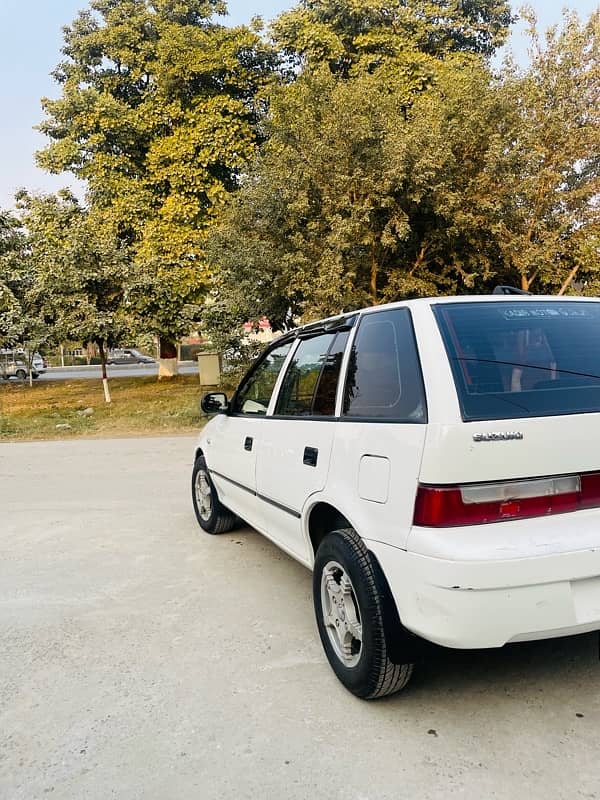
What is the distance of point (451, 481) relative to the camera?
2.30 m

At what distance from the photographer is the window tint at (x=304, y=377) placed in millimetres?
3492

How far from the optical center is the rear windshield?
96.3 inches

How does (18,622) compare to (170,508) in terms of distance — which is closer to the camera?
(18,622)

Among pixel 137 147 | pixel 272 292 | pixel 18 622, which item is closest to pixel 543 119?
pixel 272 292

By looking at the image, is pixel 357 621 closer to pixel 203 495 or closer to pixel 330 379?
pixel 330 379

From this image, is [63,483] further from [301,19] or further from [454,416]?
[301,19]

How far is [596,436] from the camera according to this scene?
2.45 m

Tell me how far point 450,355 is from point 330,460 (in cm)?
81

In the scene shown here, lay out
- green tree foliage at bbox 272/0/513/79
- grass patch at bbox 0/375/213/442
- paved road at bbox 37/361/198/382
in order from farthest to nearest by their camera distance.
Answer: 1. paved road at bbox 37/361/198/382
2. green tree foliage at bbox 272/0/513/79
3. grass patch at bbox 0/375/213/442

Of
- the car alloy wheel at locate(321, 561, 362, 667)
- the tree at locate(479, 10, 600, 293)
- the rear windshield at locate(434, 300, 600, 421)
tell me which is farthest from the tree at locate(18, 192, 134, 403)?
the rear windshield at locate(434, 300, 600, 421)

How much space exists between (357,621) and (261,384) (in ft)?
6.53

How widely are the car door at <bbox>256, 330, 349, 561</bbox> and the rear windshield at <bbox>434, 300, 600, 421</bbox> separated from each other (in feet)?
2.52

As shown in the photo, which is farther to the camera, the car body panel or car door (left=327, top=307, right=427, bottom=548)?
car door (left=327, top=307, right=427, bottom=548)

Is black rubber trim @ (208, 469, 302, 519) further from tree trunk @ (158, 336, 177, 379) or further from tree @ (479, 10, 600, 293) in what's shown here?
tree trunk @ (158, 336, 177, 379)
